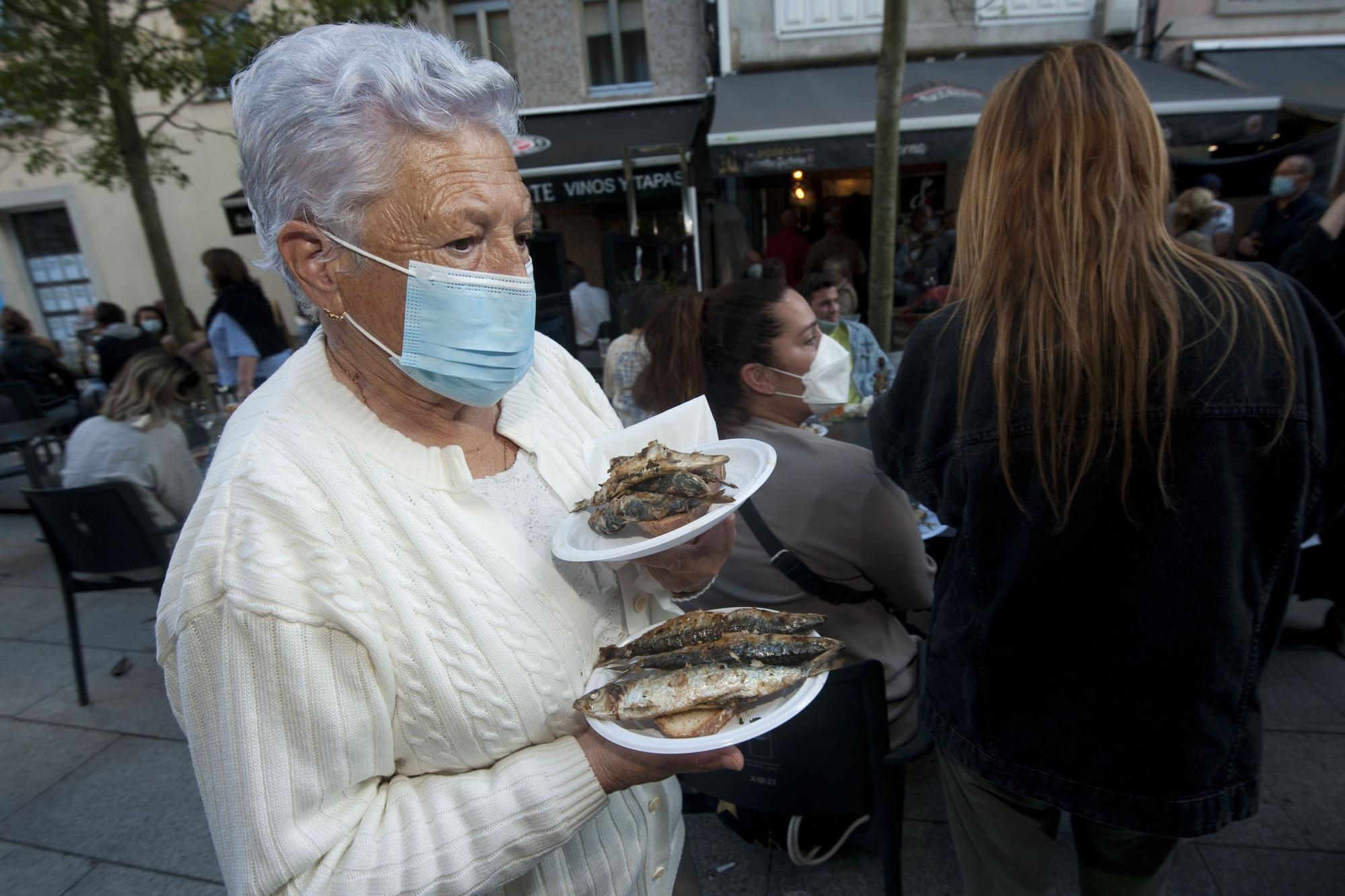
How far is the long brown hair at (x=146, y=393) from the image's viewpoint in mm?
3947

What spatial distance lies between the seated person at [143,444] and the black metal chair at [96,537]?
11.3 inches

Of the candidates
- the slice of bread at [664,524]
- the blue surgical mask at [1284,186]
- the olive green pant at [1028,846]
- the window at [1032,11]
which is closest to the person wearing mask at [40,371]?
the slice of bread at [664,524]

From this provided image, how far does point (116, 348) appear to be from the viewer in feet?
23.2

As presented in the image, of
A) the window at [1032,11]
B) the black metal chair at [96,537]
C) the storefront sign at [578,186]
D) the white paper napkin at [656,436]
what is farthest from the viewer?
the window at [1032,11]

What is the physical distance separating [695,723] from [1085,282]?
1.04 meters

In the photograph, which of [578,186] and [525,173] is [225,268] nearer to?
[525,173]

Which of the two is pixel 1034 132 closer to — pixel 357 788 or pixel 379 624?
pixel 379 624

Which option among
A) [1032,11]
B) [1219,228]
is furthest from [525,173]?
[1219,228]

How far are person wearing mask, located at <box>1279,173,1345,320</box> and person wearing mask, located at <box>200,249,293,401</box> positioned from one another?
6618mm

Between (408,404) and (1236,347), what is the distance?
4.66 feet

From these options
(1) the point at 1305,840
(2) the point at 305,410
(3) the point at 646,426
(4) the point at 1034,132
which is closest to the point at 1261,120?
(1) the point at 1305,840

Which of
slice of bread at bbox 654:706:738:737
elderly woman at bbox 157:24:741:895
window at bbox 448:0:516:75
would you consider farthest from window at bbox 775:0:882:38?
slice of bread at bbox 654:706:738:737

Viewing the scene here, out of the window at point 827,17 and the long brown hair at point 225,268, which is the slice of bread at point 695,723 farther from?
the window at point 827,17

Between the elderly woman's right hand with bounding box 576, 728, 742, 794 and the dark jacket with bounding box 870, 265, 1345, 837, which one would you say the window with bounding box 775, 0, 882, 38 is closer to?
the dark jacket with bounding box 870, 265, 1345, 837
